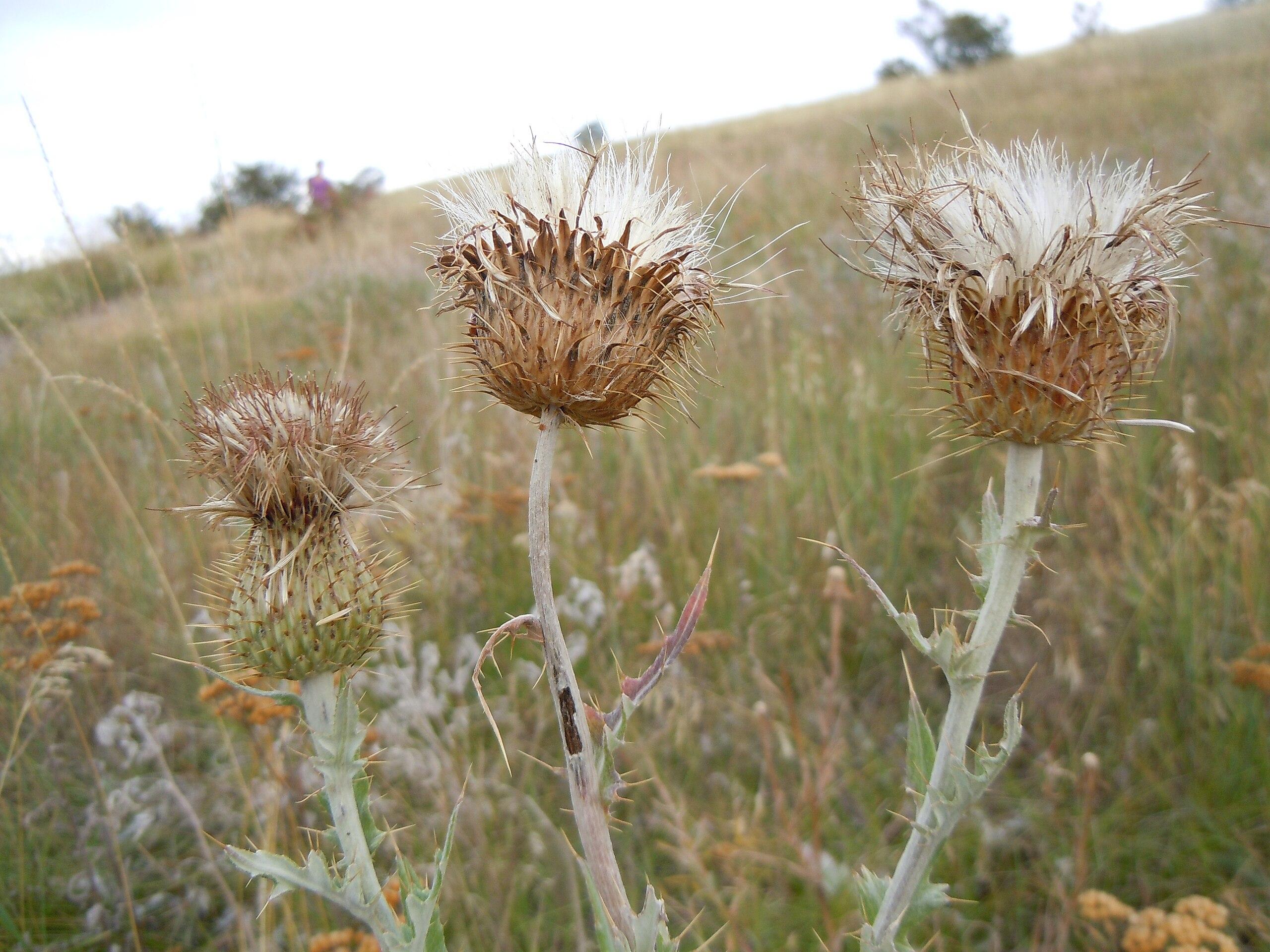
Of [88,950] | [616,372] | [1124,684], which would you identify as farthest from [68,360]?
[1124,684]

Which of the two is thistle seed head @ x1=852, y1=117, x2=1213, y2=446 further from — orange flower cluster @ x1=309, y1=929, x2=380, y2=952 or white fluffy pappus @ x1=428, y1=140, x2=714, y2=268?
orange flower cluster @ x1=309, y1=929, x2=380, y2=952

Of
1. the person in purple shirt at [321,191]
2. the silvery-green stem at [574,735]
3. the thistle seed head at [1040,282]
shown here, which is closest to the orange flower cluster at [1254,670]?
the thistle seed head at [1040,282]

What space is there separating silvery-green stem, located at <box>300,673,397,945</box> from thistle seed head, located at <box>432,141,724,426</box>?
69 cm

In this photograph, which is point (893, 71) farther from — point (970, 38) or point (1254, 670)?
point (1254, 670)

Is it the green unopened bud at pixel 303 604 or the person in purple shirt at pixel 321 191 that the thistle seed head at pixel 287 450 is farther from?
the person in purple shirt at pixel 321 191

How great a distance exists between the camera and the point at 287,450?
1612 millimetres

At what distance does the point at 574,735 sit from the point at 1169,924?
6.43 ft

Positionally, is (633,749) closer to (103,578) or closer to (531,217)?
(531,217)

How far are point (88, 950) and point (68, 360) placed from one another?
5.83 m

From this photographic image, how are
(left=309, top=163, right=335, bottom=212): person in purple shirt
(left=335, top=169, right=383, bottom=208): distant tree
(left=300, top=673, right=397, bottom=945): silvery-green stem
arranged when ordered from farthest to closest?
(left=335, top=169, right=383, bottom=208): distant tree < (left=309, top=163, right=335, bottom=212): person in purple shirt < (left=300, top=673, right=397, bottom=945): silvery-green stem

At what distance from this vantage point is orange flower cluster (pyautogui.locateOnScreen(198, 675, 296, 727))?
2656 mm

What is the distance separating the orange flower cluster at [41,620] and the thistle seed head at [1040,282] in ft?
10.3

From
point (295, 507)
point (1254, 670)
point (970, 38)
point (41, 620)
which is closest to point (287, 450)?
point (295, 507)

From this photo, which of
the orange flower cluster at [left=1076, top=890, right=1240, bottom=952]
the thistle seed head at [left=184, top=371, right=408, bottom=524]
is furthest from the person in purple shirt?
the orange flower cluster at [left=1076, top=890, right=1240, bottom=952]
